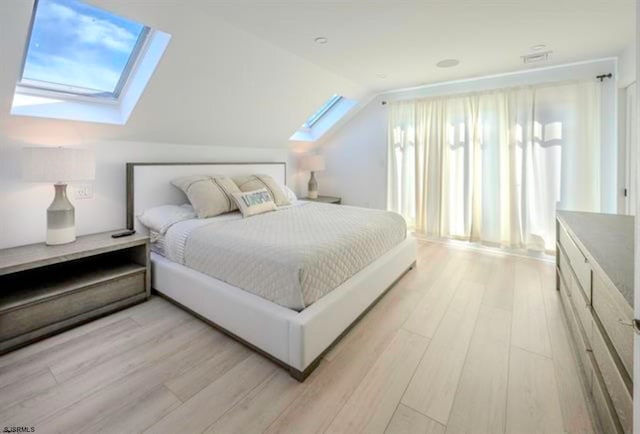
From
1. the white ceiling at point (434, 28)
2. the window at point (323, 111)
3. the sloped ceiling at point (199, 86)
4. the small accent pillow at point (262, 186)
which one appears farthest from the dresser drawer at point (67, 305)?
the window at point (323, 111)

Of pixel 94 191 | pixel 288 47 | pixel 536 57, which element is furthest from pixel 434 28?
pixel 94 191

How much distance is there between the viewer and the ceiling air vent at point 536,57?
3038 millimetres

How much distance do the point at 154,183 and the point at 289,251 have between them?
1.98 meters

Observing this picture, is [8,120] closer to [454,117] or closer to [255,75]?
[255,75]

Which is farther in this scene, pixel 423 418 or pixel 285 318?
pixel 285 318

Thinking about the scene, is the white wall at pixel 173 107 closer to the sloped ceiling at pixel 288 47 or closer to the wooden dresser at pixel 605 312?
the sloped ceiling at pixel 288 47

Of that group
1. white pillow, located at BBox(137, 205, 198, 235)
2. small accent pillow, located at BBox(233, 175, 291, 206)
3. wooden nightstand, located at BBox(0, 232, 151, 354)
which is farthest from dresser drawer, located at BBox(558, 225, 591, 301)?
wooden nightstand, located at BBox(0, 232, 151, 354)

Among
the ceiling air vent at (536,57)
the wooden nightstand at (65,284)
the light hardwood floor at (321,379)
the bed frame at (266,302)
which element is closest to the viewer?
the light hardwood floor at (321,379)

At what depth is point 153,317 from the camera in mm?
2312

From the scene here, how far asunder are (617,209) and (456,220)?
5.20 feet

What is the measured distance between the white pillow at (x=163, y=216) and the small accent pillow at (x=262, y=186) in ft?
2.25

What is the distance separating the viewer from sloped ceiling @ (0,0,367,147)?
6.45 ft

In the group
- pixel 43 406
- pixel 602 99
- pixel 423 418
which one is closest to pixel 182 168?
pixel 43 406

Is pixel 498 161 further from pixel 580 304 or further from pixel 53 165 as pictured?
pixel 53 165
